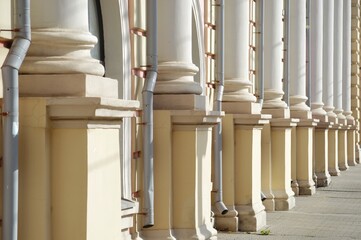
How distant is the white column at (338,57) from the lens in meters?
29.2

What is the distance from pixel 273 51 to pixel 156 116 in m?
7.78

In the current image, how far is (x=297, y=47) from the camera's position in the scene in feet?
71.0

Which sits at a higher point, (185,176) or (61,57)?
(61,57)

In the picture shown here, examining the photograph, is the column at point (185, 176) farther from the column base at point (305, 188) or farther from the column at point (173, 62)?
the column base at point (305, 188)

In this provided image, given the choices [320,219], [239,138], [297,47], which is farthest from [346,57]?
[239,138]

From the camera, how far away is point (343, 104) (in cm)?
3133

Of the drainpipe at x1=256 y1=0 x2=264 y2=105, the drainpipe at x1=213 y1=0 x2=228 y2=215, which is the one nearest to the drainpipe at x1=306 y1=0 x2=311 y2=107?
the drainpipe at x1=256 y1=0 x2=264 y2=105

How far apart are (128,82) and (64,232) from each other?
3.35 m

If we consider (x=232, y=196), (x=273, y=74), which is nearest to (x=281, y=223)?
(x=232, y=196)

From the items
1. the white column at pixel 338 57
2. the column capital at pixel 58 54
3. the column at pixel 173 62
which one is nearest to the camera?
the column capital at pixel 58 54

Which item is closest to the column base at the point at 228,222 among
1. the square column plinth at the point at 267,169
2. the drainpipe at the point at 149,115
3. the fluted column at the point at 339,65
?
the square column plinth at the point at 267,169

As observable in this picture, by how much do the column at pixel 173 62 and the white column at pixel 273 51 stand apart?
6927 mm

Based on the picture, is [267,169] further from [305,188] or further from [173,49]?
[173,49]

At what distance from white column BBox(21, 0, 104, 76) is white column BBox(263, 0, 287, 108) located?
10855 mm
